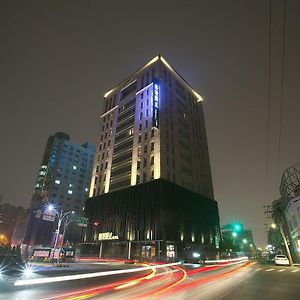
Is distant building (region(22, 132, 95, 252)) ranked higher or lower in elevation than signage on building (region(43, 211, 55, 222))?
higher

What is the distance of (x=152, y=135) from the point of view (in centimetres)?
7231

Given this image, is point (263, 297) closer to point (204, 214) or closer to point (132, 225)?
point (132, 225)

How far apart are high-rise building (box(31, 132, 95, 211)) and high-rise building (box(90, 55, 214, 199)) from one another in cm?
4666

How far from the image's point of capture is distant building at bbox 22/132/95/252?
10962 centimetres

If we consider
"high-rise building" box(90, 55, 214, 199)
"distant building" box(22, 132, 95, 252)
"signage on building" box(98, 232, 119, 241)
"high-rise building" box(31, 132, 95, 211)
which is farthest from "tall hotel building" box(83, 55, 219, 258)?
"high-rise building" box(31, 132, 95, 211)

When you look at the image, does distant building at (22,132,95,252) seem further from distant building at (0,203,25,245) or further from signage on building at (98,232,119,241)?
signage on building at (98,232,119,241)

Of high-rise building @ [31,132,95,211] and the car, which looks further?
high-rise building @ [31,132,95,211]

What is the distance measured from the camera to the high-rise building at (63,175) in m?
121

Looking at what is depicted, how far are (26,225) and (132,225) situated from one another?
77715 mm

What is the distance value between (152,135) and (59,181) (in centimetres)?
7343

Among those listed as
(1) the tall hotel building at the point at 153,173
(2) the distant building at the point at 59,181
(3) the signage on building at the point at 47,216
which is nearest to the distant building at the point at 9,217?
(2) the distant building at the point at 59,181

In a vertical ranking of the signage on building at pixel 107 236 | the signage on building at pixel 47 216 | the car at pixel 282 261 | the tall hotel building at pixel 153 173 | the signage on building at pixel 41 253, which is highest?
the tall hotel building at pixel 153 173

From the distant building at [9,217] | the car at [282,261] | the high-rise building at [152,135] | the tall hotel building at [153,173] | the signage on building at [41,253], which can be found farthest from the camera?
the distant building at [9,217]

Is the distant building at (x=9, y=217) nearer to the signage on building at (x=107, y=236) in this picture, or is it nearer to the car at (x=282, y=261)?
the signage on building at (x=107, y=236)
